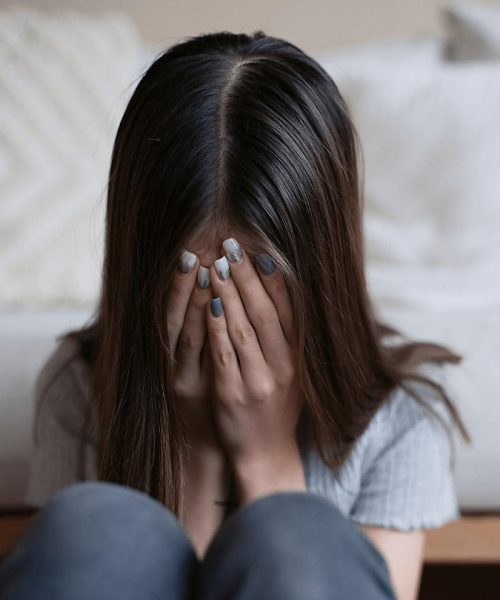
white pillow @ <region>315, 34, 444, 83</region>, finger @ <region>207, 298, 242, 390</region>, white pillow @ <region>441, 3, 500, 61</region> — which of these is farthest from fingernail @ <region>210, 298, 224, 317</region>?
white pillow @ <region>441, 3, 500, 61</region>

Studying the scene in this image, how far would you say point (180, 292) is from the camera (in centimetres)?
75

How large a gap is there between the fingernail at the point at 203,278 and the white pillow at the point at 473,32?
1.02 meters

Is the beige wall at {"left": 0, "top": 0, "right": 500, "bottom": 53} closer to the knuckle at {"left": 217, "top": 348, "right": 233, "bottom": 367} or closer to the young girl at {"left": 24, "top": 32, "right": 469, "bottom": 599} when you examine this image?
the young girl at {"left": 24, "top": 32, "right": 469, "bottom": 599}

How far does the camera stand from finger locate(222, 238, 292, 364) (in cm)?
73

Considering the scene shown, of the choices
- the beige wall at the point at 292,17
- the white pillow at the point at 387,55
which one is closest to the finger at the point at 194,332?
the white pillow at the point at 387,55

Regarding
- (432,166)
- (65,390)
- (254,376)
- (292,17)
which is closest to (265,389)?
(254,376)

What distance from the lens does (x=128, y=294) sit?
780mm

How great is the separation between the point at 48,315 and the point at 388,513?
0.62 metres

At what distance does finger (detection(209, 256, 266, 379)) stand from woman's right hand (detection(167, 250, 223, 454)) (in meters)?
0.01

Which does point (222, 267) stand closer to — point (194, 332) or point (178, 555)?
point (194, 332)

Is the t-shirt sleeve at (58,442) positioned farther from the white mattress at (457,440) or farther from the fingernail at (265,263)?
the fingernail at (265,263)

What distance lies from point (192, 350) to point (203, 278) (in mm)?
87

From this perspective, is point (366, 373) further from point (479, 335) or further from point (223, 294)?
point (479, 335)

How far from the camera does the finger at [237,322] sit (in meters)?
0.74
